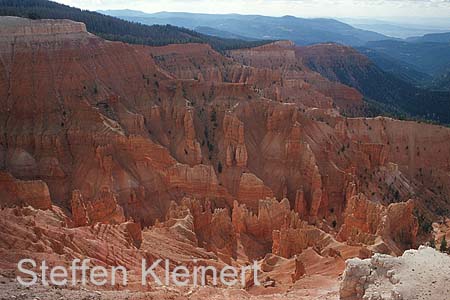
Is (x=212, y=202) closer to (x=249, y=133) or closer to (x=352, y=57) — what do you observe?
(x=249, y=133)

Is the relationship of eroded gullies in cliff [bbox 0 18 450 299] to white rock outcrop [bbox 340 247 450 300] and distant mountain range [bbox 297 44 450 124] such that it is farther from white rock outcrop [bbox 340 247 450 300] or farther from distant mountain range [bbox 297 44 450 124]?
distant mountain range [bbox 297 44 450 124]

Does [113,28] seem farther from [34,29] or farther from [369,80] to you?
[369,80]

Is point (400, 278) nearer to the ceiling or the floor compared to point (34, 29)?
nearer to the floor

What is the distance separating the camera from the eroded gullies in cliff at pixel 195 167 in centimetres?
2925

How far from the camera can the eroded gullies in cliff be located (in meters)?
29.2

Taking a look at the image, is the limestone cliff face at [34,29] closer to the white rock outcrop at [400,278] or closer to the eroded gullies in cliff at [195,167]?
the eroded gullies in cliff at [195,167]

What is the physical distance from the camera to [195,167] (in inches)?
1719

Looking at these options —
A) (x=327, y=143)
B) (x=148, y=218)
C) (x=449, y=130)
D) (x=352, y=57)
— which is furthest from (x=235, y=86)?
(x=352, y=57)

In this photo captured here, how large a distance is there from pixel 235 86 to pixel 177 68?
23.5m

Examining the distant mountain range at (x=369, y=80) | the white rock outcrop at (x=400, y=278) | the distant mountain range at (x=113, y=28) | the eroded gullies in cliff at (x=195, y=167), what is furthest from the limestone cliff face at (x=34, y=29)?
the distant mountain range at (x=369, y=80)

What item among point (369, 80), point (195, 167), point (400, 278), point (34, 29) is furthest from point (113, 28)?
point (400, 278)

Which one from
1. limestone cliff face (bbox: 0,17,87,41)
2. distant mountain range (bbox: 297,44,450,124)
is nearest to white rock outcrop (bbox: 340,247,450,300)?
limestone cliff face (bbox: 0,17,87,41)

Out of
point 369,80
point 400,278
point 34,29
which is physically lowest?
point 369,80

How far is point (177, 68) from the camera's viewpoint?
251ft
